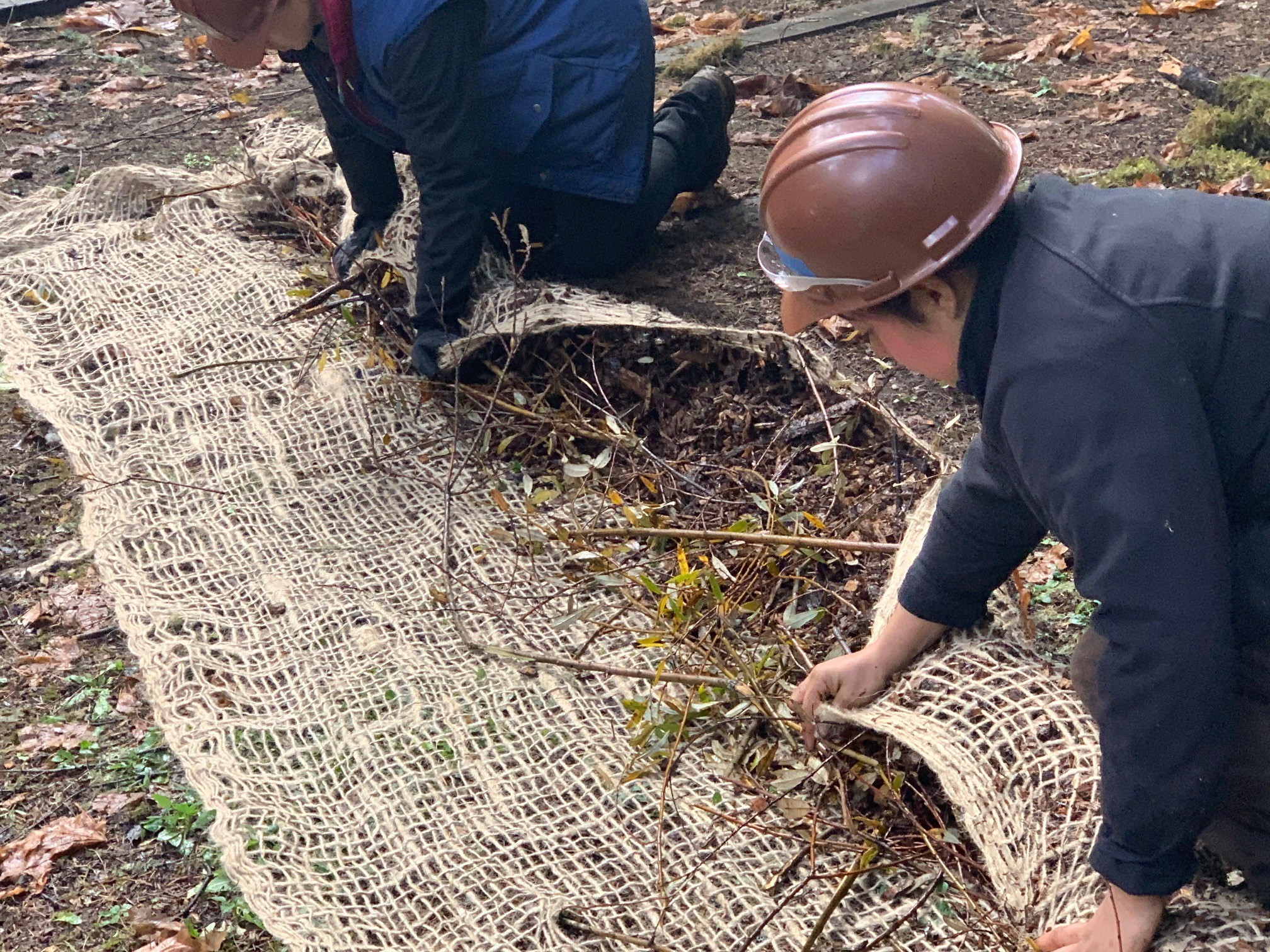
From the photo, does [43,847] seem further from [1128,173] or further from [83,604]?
[1128,173]

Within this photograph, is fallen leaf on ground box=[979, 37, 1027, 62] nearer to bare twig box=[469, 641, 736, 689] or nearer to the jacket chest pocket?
the jacket chest pocket

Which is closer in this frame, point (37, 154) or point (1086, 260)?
point (1086, 260)

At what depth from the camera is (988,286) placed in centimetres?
152

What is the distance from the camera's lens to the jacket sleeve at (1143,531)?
135 cm

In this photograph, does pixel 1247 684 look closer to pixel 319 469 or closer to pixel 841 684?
pixel 841 684

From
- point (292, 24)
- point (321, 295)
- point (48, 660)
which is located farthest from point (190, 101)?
point (48, 660)

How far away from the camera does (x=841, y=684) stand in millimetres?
2225

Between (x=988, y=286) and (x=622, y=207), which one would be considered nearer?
(x=988, y=286)

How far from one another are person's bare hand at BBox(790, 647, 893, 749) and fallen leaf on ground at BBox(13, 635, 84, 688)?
1699mm

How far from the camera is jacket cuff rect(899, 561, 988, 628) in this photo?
2072mm

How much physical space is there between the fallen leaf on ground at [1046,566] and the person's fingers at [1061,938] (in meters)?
0.97

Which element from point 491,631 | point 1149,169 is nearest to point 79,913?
point 491,631

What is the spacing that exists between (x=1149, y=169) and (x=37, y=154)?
14.9 ft

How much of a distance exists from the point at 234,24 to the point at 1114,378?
100 inches
